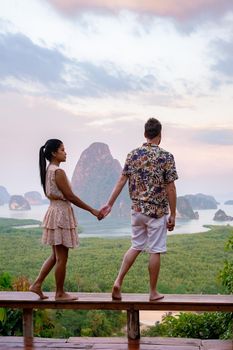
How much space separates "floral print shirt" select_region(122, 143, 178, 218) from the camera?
10.8ft

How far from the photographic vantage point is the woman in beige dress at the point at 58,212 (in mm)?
3342

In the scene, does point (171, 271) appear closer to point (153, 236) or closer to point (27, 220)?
point (153, 236)

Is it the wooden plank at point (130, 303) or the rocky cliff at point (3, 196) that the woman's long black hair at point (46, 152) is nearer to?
the wooden plank at point (130, 303)

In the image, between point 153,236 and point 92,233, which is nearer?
point 153,236

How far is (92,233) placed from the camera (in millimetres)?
36625

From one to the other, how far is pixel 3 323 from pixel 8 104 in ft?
139

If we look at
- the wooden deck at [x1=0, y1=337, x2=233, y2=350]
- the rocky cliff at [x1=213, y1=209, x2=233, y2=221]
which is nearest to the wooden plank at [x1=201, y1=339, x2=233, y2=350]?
the wooden deck at [x1=0, y1=337, x2=233, y2=350]

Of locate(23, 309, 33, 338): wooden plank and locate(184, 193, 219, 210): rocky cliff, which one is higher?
locate(184, 193, 219, 210): rocky cliff

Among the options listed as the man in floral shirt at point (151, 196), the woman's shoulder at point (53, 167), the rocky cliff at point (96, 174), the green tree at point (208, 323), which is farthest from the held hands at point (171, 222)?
the rocky cliff at point (96, 174)

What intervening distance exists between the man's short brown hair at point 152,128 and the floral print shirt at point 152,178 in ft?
0.23

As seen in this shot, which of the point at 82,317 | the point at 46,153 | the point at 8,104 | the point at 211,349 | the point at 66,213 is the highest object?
the point at 8,104

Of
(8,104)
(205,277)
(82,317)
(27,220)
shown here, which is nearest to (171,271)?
(205,277)

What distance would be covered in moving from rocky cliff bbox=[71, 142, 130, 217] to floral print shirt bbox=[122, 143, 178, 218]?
59.5 metres

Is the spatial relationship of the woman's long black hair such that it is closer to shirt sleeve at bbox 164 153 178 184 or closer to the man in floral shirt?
the man in floral shirt
